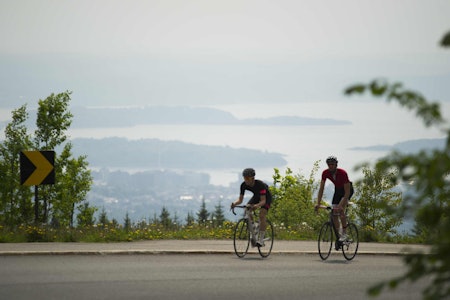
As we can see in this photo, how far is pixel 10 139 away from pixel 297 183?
35.6 m

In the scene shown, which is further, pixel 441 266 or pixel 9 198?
pixel 9 198

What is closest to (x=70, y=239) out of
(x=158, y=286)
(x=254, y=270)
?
(x=254, y=270)

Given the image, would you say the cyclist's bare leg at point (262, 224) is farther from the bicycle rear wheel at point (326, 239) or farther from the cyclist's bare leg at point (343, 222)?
the cyclist's bare leg at point (343, 222)

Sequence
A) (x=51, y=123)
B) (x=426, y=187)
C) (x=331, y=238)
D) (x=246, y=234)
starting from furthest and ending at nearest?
(x=51, y=123)
(x=246, y=234)
(x=331, y=238)
(x=426, y=187)

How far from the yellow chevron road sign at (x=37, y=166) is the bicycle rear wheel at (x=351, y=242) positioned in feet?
22.7

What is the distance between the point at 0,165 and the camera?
73.1 m

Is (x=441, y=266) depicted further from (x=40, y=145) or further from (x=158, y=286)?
(x=40, y=145)

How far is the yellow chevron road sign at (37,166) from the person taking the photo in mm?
20656

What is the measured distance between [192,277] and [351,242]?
16.6ft

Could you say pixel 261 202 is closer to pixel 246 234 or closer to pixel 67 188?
pixel 246 234

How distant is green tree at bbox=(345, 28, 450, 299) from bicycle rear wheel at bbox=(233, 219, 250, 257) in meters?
13.0

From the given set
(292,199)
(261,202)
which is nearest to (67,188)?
(292,199)

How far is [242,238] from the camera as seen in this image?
1828 cm

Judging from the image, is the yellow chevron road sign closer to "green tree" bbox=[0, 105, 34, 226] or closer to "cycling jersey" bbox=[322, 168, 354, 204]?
"cycling jersey" bbox=[322, 168, 354, 204]
